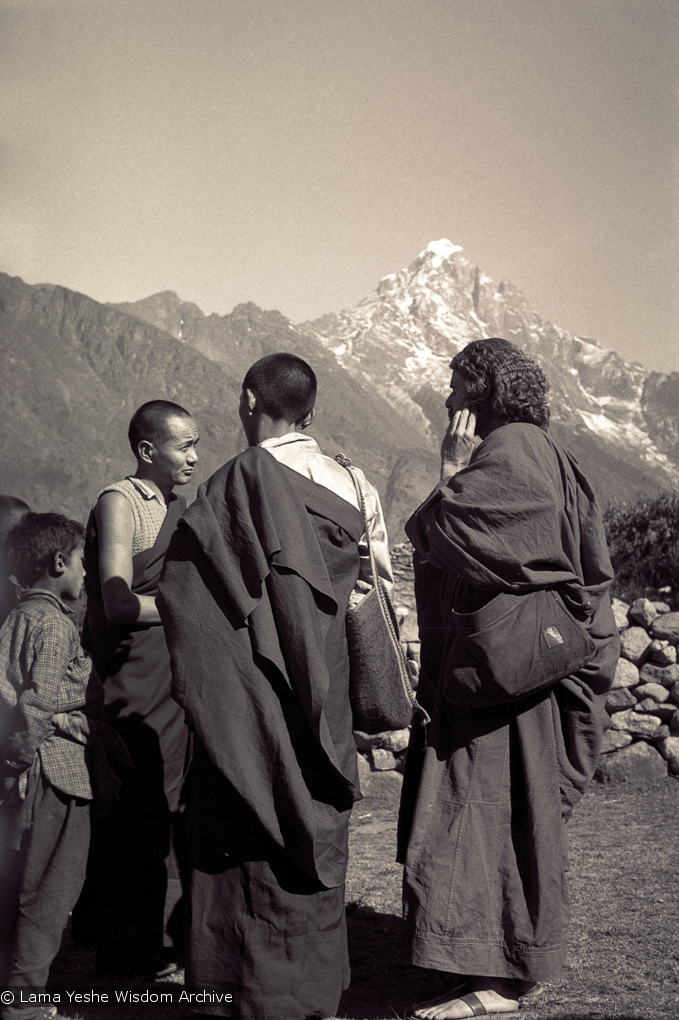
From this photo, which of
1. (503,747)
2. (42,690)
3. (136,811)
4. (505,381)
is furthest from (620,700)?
(42,690)

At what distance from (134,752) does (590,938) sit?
72.1 inches

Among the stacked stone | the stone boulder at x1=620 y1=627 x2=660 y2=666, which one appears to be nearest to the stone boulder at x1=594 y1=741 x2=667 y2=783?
the stacked stone

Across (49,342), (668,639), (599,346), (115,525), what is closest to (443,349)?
(599,346)

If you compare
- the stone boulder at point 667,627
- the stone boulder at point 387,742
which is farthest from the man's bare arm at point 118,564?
the stone boulder at point 667,627

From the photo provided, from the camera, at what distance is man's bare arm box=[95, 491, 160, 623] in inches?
105

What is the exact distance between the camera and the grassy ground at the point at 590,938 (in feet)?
8.34

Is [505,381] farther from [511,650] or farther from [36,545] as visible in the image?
[36,545]

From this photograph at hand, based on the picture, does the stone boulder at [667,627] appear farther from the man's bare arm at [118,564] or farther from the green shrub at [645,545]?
the green shrub at [645,545]

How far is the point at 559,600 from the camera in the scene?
2518 millimetres

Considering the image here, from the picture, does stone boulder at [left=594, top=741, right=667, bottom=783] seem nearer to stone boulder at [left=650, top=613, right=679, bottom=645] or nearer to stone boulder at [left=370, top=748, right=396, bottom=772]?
stone boulder at [left=650, top=613, right=679, bottom=645]

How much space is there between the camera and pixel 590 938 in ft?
10.0

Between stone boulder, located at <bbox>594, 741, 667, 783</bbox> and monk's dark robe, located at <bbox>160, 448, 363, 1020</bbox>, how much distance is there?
4138 millimetres

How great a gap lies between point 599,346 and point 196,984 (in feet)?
139

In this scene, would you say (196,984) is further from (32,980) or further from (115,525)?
(115,525)
